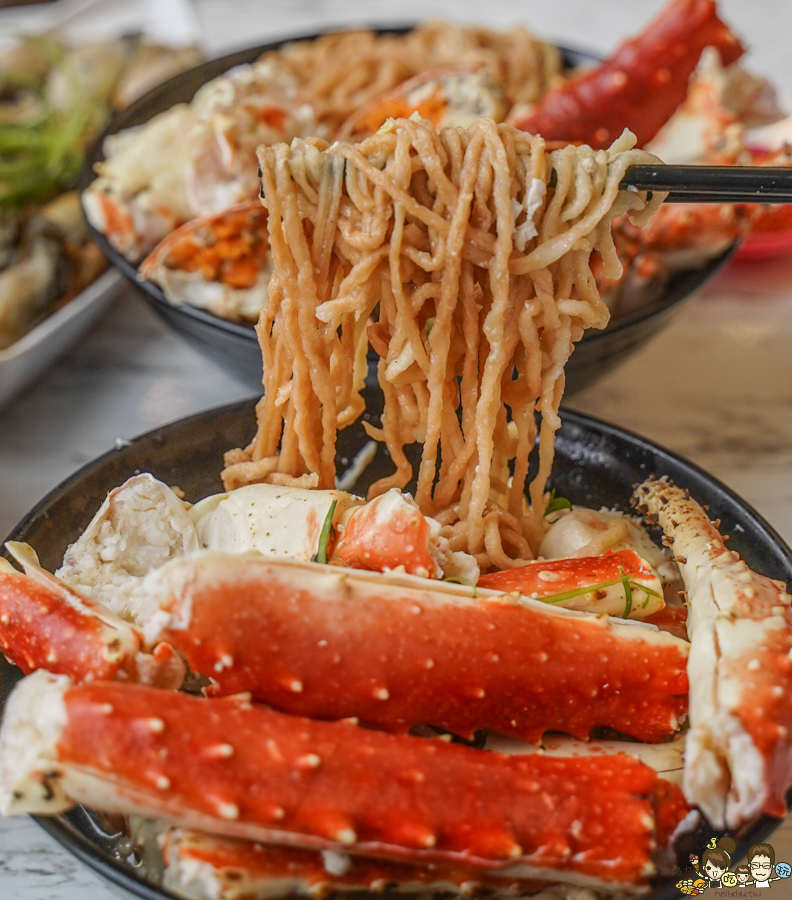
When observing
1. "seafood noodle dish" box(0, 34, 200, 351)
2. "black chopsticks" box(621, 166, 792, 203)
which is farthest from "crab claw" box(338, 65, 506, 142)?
"black chopsticks" box(621, 166, 792, 203)

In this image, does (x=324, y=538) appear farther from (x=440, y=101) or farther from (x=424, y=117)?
(x=440, y=101)

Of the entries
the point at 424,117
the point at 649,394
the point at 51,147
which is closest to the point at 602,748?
the point at 649,394

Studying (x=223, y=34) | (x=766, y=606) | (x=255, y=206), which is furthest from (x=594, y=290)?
(x=223, y=34)

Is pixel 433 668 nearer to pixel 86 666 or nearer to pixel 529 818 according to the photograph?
pixel 529 818

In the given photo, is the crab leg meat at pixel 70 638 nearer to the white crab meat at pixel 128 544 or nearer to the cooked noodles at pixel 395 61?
the white crab meat at pixel 128 544

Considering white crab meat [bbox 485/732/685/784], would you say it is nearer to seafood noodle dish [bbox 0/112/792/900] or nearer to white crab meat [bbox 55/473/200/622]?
seafood noodle dish [bbox 0/112/792/900]

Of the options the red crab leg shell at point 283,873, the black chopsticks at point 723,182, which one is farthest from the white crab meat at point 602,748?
the black chopsticks at point 723,182
